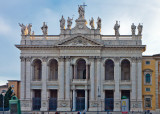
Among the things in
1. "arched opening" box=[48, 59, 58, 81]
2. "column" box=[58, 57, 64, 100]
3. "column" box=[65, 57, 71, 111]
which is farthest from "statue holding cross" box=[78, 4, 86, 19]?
"arched opening" box=[48, 59, 58, 81]

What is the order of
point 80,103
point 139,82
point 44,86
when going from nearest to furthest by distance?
point 139,82 < point 80,103 < point 44,86

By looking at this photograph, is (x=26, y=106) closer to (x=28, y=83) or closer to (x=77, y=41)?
(x=28, y=83)

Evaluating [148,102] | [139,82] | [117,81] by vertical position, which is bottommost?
[148,102]

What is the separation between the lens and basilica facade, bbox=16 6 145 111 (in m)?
69.1

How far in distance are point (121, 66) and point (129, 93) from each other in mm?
5259

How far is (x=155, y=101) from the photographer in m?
69.8

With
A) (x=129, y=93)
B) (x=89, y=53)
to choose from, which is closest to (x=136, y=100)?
(x=129, y=93)

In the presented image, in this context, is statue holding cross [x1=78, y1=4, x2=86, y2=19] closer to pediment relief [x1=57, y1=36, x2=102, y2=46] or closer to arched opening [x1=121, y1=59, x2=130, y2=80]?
pediment relief [x1=57, y1=36, x2=102, y2=46]

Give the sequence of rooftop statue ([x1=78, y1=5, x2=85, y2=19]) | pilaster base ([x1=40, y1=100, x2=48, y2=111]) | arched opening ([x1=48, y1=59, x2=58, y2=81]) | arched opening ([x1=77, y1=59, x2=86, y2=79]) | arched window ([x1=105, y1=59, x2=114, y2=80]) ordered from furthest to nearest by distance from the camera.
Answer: arched opening ([x1=48, y1=59, x2=58, y2=81]), arched window ([x1=105, y1=59, x2=114, y2=80]), arched opening ([x1=77, y1=59, x2=86, y2=79]), rooftop statue ([x1=78, y1=5, x2=85, y2=19]), pilaster base ([x1=40, y1=100, x2=48, y2=111])

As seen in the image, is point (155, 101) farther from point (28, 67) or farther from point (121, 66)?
point (28, 67)

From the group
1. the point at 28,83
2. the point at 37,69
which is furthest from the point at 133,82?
the point at 28,83

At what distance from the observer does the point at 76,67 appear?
70.9m

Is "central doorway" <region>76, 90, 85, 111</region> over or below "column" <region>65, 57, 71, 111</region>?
below

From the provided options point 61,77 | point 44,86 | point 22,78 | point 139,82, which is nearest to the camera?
point 139,82
